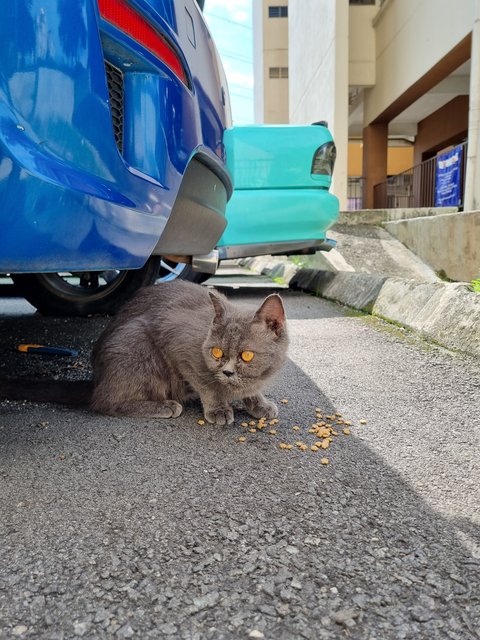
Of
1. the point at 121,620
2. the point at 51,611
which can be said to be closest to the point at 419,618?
the point at 121,620

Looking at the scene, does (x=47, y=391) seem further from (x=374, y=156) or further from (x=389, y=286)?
(x=374, y=156)

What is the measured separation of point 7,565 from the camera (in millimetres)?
1273

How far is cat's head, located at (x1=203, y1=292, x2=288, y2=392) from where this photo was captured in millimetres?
2188

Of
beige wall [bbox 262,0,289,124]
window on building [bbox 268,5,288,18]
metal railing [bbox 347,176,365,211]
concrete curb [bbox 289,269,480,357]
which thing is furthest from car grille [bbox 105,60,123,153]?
window on building [bbox 268,5,288,18]

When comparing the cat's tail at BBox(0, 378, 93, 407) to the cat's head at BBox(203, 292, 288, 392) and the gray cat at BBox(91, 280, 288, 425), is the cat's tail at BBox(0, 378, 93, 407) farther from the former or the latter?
the cat's head at BBox(203, 292, 288, 392)

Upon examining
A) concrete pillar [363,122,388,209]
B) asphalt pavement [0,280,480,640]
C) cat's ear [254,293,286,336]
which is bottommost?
asphalt pavement [0,280,480,640]

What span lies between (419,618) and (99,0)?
74.2 inches

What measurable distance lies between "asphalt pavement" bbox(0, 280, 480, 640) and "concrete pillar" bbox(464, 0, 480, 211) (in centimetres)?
866

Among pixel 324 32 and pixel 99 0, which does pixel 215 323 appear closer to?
pixel 99 0

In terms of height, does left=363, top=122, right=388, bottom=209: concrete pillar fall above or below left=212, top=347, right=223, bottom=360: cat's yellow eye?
above

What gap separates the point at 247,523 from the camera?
147cm

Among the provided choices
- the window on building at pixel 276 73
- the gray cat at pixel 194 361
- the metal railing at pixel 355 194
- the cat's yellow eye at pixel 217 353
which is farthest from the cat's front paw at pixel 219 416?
the window on building at pixel 276 73

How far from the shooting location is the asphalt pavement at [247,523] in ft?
3.68

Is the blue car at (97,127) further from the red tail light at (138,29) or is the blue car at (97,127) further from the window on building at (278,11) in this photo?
the window on building at (278,11)
